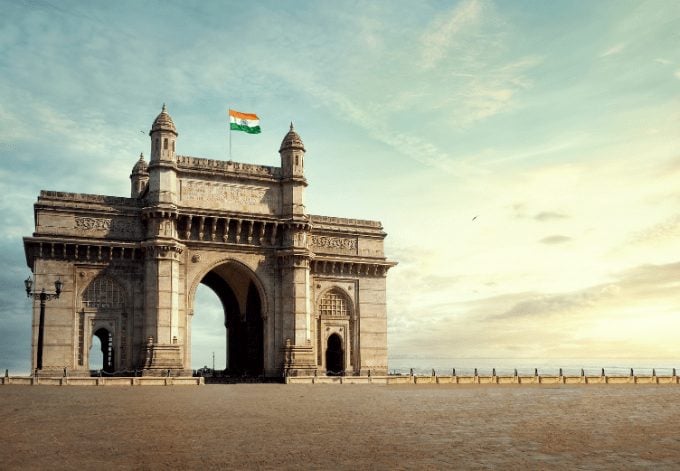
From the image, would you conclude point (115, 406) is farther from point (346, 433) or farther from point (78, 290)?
point (78, 290)

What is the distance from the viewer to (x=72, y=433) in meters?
16.5

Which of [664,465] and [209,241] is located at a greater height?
[209,241]

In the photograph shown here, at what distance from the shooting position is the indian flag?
50.3 m

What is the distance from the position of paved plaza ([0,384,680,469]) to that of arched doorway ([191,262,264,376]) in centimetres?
2533

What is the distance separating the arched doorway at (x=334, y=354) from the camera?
53156 mm

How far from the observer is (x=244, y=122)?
167 feet

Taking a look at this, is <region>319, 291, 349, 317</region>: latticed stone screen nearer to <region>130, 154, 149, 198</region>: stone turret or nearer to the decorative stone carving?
the decorative stone carving

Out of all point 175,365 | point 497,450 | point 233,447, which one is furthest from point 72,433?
point 175,365

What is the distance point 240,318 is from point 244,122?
14823 mm

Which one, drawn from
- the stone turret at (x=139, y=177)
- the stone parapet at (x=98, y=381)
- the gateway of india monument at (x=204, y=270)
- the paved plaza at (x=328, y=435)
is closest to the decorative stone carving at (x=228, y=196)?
the gateway of india monument at (x=204, y=270)

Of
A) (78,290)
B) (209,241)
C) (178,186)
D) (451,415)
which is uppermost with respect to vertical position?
(178,186)

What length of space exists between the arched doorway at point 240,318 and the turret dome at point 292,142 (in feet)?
30.4

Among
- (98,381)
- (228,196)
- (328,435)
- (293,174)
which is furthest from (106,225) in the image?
(328,435)

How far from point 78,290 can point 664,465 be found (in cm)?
3807
